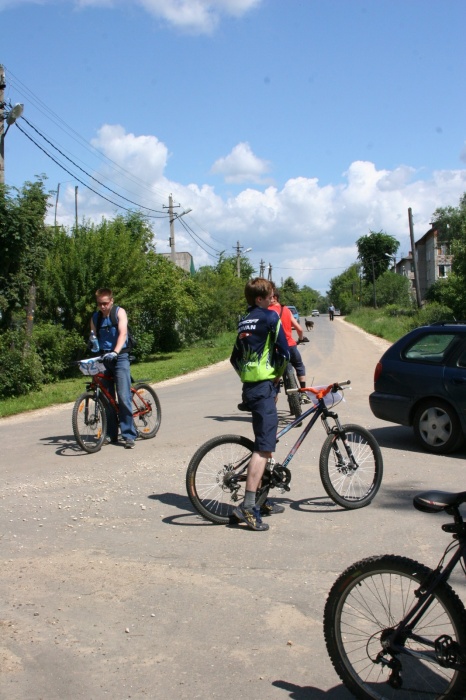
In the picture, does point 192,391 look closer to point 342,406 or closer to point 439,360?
point 342,406

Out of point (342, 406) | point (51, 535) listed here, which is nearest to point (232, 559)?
point (51, 535)

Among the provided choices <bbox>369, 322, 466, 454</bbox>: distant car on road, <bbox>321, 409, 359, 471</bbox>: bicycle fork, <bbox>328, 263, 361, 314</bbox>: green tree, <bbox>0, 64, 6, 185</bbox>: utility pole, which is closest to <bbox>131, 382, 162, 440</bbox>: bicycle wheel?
<bbox>369, 322, 466, 454</bbox>: distant car on road

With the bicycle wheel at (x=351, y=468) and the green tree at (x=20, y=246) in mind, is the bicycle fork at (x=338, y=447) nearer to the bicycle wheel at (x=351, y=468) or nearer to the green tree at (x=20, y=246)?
the bicycle wheel at (x=351, y=468)

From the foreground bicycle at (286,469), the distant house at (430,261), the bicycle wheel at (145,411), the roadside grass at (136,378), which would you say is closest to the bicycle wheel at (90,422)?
the bicycle wheel at (145,411)

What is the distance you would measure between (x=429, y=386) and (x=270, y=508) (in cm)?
323

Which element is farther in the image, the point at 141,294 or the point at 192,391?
the point at 141,294

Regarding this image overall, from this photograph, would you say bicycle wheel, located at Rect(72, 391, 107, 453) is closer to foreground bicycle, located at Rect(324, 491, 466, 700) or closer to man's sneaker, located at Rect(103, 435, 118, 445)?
man's sneaker, located at Rect(103, 435, 118, 445)

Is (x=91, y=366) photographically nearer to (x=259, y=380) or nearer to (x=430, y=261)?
(x=259, y=380)

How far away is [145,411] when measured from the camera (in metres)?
8.95

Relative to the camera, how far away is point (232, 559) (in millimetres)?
4750

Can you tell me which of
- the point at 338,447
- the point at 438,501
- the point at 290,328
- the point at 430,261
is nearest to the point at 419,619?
the point at 438,501

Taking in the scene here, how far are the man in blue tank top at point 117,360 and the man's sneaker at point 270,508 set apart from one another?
9.88 ft

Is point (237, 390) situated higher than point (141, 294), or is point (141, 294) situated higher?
point (141, 294)

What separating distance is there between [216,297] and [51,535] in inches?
1289
